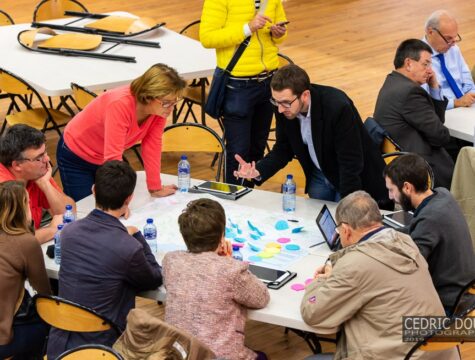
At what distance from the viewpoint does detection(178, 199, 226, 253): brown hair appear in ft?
13.2

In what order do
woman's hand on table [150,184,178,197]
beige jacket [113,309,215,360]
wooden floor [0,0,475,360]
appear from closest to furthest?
beige jacket [113,309,215,360]
woman's hand on table [150,184,178,197]
wooden floor [0,0,475,360]

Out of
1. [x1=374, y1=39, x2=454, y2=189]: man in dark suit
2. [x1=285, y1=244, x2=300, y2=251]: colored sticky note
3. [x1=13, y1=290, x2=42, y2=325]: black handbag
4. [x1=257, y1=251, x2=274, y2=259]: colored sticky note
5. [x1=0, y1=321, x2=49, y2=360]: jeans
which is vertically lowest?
[x1=0, y1=321, x2=49, y2=360]: jeans

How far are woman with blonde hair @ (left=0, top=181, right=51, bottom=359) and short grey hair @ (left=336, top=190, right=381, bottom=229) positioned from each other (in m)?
1.39

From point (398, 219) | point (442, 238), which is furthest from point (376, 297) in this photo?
point (398, 219)

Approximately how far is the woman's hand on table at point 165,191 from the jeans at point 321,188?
803 mm

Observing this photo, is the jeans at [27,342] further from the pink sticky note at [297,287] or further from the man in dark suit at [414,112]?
the man in dark suit at [414,112]

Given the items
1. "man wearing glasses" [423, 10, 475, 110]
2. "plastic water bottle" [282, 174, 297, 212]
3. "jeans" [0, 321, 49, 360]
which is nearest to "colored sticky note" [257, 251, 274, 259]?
"plastic water bottle" [282, 174, 297, 212]

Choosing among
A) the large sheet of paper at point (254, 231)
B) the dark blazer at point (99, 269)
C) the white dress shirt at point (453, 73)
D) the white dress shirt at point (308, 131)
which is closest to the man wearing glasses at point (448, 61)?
the white dress shirt at point (453, 73)

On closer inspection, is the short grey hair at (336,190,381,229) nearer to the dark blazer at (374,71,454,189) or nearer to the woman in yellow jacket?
the dark blazer at (374,71,454,189)

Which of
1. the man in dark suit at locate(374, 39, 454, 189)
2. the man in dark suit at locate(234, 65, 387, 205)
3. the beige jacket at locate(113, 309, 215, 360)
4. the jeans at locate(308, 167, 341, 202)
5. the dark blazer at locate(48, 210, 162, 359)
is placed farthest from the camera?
the man in dark suit at locate(374, 39, 454, 189)

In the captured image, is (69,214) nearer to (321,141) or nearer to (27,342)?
(27,342)

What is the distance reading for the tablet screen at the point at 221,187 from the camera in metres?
5.30

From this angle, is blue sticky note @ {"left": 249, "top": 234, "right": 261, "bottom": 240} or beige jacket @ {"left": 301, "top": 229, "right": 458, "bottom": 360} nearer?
beige jacket @ {"left": 301, "top": 229, "right": 458, "bottom": 360}

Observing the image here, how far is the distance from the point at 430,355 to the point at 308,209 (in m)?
1.35
